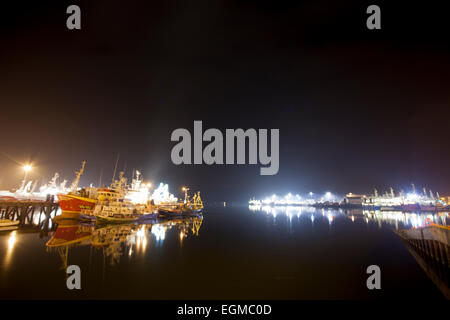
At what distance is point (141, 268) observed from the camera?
48.8 ft

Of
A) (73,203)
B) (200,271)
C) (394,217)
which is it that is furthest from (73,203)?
(394,217)

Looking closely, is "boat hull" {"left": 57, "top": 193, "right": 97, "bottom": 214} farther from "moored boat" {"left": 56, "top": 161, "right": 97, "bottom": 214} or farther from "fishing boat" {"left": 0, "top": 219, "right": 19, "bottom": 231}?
"fishing boat" {"left": 0, "top": 219, "right": 19, "bottom": 231}

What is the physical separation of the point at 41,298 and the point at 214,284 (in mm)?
8980

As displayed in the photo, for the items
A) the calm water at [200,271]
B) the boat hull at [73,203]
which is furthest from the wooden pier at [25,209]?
the calm water at [200,271]

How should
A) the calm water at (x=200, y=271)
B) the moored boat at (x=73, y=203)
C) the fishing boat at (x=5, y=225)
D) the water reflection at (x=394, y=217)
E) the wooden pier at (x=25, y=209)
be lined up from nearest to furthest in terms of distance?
the calm water at (x=200, y=271) < the fishing boat at (x=5, y=225) < the wooden pier at (x=25, y=209) < the moored boat at (x=73, y=203) < the water reflection at (x=394, y=217)

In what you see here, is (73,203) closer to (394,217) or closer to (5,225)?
(5,225)

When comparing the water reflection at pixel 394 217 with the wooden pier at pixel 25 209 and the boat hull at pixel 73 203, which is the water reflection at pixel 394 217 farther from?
the wooden pier at pixel 25 209

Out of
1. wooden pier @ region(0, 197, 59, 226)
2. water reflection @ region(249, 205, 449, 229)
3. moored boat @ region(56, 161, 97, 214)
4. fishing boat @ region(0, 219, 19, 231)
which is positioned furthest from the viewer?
water reflection @ region(249, 205, 449, 229)

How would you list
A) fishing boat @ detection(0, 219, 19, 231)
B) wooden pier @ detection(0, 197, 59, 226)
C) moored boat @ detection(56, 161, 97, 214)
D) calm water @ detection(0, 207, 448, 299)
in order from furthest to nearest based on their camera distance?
moored boat @ detection(56, 161, 97, 214), wooden pier @ detection(0, 197, 59, 226), fishing boat @ detection(0, 219, 19, 231), calm water @ detection(0, 207, 448, 299)

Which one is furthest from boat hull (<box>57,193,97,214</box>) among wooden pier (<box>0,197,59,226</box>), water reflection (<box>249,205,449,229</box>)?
water reflection (<box>249,205,449,229</box>)

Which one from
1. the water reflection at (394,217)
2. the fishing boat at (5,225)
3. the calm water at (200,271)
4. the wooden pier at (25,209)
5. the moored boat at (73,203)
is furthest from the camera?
the water reflection at (394,217)

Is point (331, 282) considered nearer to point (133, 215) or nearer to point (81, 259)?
point (81, 259)

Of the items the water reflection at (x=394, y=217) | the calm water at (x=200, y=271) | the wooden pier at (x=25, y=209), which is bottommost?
the calm water at (x=200, y=271)
